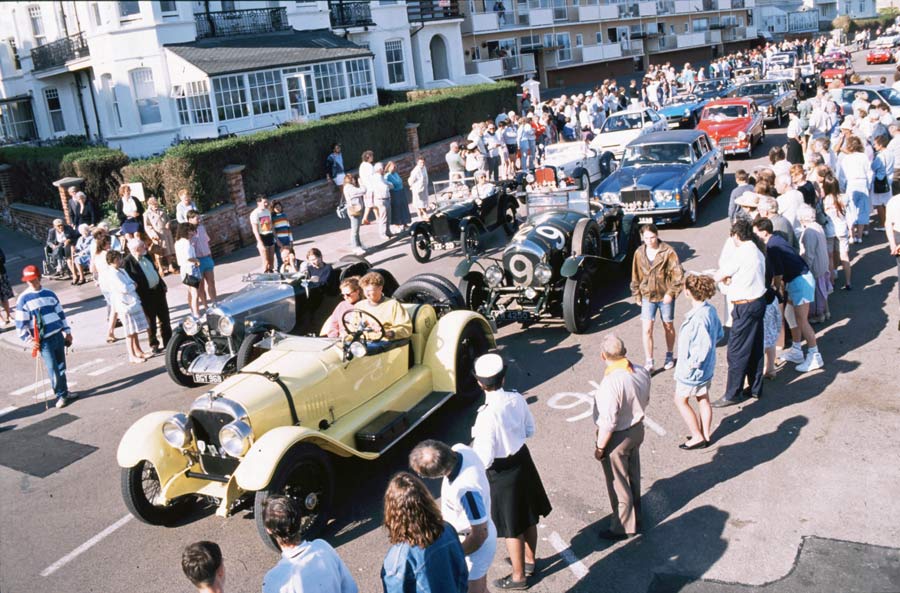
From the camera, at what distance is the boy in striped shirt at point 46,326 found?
10.0 metres

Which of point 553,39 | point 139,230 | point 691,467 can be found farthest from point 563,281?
point 553,39

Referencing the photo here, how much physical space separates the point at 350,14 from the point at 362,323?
29537mm

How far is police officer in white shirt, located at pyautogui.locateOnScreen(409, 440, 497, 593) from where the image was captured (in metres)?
4.48

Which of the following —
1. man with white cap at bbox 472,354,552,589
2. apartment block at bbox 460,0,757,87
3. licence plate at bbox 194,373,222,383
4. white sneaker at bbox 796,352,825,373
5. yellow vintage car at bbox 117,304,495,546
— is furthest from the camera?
apartment block at bbox 460,0,757,87

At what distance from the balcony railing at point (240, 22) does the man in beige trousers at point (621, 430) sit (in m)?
27.1

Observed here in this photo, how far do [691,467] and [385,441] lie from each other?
2721 mm

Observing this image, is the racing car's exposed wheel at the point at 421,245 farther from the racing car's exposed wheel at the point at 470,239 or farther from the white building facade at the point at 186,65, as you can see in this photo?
the white building facade at the point at 186,65

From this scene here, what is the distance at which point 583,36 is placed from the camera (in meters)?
53.1

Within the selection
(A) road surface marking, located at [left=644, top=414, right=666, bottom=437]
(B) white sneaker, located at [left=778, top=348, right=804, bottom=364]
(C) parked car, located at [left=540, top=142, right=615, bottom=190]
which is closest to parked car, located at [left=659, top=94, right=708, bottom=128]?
(C) parked car, located at [left=540, top=142, right=615, bottom=190]

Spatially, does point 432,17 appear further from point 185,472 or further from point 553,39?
point 185,472

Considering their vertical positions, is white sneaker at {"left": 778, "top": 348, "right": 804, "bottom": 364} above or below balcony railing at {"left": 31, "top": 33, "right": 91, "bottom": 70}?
below

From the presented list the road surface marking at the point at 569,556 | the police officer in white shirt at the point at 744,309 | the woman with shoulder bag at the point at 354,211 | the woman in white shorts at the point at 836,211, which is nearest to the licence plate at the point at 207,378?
the road surface marking at the point at 569,556

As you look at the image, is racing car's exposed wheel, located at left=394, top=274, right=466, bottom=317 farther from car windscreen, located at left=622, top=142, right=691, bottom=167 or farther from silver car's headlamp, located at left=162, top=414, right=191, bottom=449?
car windscreen, located at left=622, top=142, right=691, bottom=167

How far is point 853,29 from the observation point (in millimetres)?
91375
